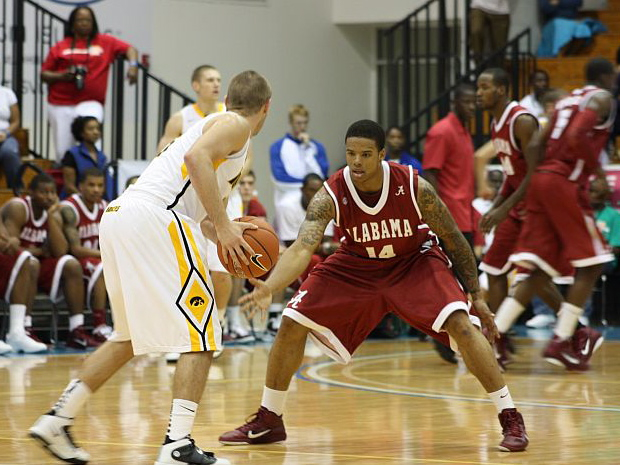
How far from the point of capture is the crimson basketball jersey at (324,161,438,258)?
5.37 m

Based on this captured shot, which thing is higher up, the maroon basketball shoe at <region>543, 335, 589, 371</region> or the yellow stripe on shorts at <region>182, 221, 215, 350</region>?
the yellow stripe on shorts at <region>182, 221, 215, 350</region>

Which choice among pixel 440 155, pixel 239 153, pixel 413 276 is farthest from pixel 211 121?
pixel 440 155

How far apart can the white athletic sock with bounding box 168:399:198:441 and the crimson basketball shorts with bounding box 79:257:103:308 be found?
562cm

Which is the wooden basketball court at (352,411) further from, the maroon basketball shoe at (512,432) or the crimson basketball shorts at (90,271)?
the crimson basketball shorts at (90,271)

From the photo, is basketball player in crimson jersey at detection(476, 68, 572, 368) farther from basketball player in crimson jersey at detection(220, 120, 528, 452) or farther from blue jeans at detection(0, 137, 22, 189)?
blue jeans at detection(0, 137, 22, 189)

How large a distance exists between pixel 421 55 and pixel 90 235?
8068mm

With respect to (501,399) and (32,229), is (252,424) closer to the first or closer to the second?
(501,399)

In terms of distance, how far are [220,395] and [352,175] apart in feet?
7.03

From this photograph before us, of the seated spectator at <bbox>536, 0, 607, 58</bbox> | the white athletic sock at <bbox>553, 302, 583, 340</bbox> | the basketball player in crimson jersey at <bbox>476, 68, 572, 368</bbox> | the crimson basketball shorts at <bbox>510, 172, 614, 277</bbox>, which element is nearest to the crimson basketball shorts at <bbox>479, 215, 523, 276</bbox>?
the basketball player in crimson jersey at <bbox>476, 68, 572, 368</bbox>

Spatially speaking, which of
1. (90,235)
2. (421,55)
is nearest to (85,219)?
(90,235)

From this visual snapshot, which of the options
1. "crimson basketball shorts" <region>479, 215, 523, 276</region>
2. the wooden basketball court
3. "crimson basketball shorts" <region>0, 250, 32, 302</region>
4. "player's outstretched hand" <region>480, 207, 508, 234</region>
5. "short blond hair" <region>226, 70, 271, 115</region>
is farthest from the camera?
"crimson basketball shorts" <region>0, 250, 32, 302</region>

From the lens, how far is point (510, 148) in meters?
8.09

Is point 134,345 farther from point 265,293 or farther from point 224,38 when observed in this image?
point 224,38

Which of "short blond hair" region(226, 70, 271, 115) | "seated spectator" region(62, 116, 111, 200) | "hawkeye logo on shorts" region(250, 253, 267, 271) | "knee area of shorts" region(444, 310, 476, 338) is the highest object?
"seated spectator" region(62, 116, 111, 200)
